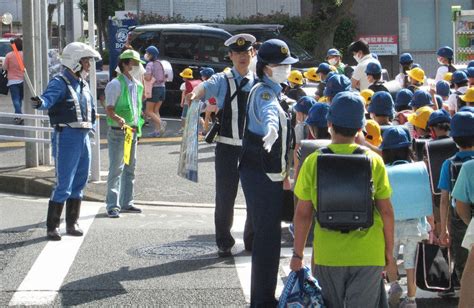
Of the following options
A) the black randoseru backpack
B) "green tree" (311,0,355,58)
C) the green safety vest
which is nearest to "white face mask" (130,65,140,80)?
the green safety vest

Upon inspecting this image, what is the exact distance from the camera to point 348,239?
218 inches

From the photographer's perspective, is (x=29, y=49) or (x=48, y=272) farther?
(x=29, y=49)

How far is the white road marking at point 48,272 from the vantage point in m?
7.69

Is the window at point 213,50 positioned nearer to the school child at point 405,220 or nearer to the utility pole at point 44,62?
the utility pole at point 44,62

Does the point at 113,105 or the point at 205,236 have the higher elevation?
the point at 113,105

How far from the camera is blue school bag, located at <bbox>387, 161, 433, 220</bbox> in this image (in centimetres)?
693

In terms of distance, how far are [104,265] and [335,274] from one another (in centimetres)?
373

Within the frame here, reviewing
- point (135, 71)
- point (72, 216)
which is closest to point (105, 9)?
point (135, 71)

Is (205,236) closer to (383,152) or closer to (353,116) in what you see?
(383,152)

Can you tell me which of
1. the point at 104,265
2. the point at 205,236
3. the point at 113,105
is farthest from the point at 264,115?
the point at 113,105

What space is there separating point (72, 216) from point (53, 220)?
0.30 metres

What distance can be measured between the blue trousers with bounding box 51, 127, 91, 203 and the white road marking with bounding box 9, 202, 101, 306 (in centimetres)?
49

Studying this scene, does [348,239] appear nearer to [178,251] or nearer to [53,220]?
[178,251]

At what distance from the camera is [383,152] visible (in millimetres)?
7164
